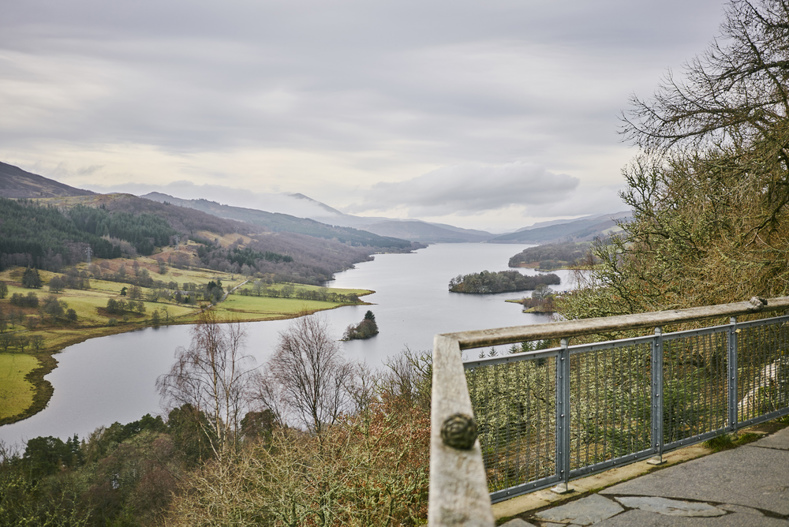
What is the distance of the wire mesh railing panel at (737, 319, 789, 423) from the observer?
4.12 meters

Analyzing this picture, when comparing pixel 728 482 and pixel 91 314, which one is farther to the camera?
pixel 91 314

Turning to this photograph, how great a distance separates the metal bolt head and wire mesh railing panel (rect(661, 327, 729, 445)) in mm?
2937

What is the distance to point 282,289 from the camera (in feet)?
296

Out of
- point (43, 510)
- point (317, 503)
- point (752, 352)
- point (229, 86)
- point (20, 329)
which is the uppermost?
point (229, 86)

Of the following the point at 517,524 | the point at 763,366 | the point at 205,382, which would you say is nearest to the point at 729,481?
the point at 517,524

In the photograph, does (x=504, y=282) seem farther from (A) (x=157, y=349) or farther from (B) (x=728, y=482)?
(B) (x=728, y=482)

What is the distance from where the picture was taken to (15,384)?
6606cm

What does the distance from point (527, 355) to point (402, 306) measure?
8479 centimetres

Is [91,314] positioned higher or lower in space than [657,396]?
lower

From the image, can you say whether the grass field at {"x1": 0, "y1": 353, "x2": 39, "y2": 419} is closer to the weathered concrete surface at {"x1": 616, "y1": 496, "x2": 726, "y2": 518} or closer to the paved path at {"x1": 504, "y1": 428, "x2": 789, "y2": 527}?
the paved path at {"x1": 504, "y1": 428, "x2": 789, "y2": 527}

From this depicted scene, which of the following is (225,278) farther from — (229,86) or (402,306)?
(229,86)

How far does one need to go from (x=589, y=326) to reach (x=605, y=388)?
0.59 metres

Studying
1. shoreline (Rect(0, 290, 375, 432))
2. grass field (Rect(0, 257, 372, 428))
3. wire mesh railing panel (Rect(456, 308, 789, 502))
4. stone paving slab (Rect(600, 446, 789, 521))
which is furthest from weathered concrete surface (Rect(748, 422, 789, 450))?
grass field (Rect(0, 257, 372, 428))

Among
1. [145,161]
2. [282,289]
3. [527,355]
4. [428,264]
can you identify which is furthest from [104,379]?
[145,161]
